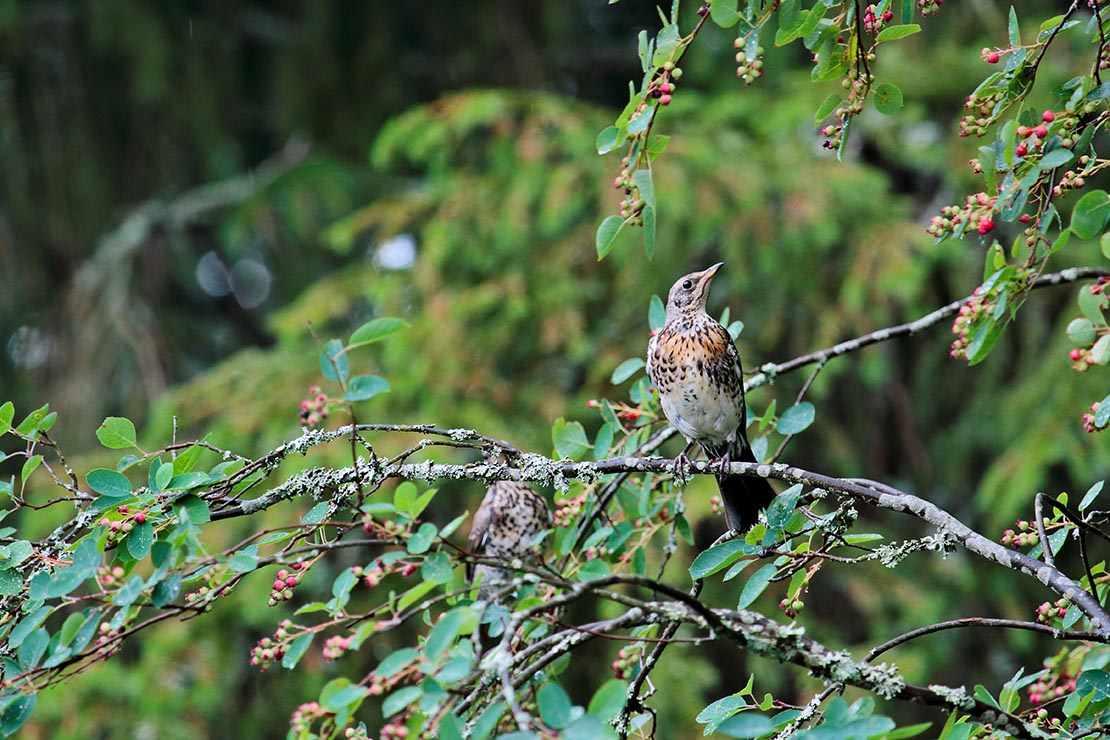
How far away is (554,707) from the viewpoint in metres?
1.34

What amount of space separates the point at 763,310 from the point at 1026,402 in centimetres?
100

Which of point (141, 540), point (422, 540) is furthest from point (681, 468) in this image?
point (141, 540)

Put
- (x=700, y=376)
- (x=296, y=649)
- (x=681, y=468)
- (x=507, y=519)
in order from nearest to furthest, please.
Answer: (x=296, y=649)
(x=681, y=468)
(x=700, y=376)
(x=507, y=519)

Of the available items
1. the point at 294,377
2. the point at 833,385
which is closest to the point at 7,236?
the point at 294,377

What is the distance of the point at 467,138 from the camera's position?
552cm

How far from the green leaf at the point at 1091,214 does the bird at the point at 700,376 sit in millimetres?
1434

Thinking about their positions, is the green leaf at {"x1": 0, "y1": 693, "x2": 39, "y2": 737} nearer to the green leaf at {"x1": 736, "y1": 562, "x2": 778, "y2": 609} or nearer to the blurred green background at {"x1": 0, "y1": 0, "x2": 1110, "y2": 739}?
the green leaf at {"x1": 736, "y1": 562, "x2": 778, "y2": 609}

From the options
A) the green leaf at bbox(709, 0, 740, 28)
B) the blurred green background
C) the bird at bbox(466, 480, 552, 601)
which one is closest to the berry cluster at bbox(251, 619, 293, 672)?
the green leaf at bbox(709, 0, 740, 28)

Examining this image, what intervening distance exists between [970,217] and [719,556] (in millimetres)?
615

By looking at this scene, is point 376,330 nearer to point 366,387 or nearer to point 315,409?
point 366,387

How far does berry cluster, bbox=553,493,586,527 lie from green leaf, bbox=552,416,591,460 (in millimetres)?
105

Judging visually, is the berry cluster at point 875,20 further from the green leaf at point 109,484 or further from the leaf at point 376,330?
the green leaf at point 109,484

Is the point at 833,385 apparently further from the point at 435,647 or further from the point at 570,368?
the point at 435,647

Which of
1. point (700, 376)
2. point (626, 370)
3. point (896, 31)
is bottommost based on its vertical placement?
point (700, 376)
